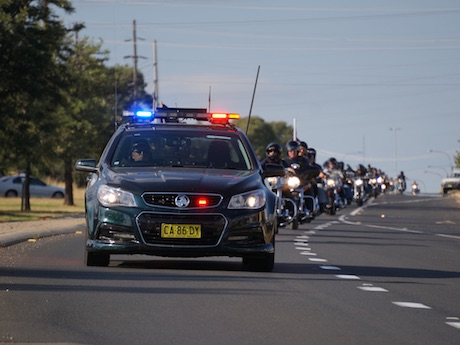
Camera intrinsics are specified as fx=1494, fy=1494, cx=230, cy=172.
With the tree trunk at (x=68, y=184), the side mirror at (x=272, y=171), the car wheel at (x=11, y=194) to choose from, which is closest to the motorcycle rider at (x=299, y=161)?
the side mirror at (x=272, y=171)

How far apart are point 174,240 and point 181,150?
1972 millimetres

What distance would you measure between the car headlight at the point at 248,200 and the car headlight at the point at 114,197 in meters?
1.12

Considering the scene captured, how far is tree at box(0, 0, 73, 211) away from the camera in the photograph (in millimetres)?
46438

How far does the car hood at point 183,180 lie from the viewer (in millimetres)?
16594

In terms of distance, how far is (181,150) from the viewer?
18.2 metres

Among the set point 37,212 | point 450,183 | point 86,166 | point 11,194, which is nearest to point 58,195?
point 11,194

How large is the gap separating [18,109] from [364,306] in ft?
119

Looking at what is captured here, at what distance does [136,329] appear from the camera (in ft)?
35.6

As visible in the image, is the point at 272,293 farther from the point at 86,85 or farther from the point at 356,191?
the point at 86,85

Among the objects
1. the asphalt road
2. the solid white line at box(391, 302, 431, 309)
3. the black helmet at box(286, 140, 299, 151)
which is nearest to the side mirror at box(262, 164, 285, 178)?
the asphalt road

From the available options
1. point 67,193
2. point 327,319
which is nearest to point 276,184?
point 327,319

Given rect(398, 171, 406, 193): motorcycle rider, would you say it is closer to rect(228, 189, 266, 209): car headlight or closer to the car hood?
the car hood

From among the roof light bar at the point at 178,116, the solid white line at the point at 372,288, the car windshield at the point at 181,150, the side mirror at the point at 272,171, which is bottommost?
the solid white line at the point at 372,288

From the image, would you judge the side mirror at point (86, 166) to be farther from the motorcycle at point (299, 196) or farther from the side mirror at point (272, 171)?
the motorcycle at point (299, 196)
